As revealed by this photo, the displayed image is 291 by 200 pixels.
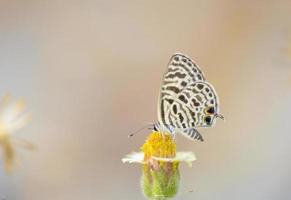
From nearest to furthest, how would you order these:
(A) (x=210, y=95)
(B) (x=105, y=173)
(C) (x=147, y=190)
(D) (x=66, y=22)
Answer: (C) (x=147, y=190) < (A) (x=210, y=95) < (B) (x=105, y=173) < (D) (x=66, y=22)

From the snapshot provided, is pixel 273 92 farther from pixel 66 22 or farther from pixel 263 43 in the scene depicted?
pixel 66 22

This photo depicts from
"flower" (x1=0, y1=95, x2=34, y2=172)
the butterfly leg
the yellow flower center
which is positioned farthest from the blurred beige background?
"flower" (x1=0, y1=95, x2=34, y2=172)

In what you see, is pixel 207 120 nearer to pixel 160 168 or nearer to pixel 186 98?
pixel 186 98

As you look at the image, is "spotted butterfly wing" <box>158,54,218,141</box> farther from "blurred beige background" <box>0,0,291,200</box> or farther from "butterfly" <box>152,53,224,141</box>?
"blurred beige background" <box>0,0,291,200</box>

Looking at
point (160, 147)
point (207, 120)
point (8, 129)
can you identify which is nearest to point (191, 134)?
point (207, 120)

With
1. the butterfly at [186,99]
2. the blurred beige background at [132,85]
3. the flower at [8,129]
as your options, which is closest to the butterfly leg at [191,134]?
the butterfly at [186,99]

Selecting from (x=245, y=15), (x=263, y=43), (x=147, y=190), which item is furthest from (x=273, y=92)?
(x=147, y=190)
